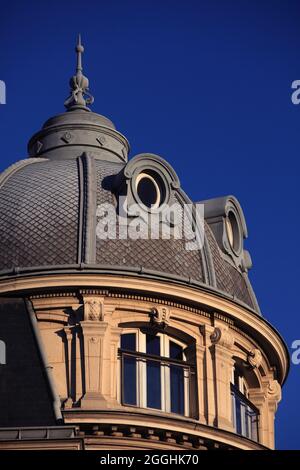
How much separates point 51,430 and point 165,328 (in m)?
8.36

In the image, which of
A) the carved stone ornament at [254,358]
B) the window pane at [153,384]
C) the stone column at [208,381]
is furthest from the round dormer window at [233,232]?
the window pane at [153,384]

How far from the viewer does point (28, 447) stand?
161 ft

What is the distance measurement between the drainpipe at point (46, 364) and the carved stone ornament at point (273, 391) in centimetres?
818

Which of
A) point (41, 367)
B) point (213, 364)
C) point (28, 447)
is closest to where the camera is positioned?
point (28, 447)

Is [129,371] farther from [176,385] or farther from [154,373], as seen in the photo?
[176,385]

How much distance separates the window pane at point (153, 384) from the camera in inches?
2208

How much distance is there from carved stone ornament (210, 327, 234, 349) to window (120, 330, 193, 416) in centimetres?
97

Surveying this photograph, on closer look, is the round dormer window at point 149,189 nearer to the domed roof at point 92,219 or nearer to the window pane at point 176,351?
the domed roof at point 92,219

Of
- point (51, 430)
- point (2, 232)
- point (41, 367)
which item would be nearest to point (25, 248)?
point (2, 232)

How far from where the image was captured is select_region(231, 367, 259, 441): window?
58.2 meters

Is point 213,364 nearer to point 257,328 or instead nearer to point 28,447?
point 257,328

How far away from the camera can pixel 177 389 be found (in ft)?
186

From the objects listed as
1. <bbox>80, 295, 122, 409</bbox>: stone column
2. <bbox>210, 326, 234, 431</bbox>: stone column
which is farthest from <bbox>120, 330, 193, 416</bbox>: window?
<bbox>210, 326, 234, 431</bbox>: stone column

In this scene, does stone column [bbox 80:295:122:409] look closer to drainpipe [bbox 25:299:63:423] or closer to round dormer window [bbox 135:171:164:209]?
drainpipe [bbox 25:299:63:423]
